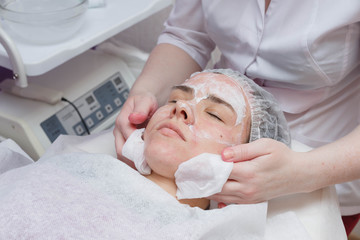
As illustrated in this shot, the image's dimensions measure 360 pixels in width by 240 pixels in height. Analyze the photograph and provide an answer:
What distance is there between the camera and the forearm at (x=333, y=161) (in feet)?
3.11

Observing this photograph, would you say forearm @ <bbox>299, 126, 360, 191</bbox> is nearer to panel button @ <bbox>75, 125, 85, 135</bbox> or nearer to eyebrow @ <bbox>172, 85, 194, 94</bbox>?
eyebrow @ <bbox>172, 85, 194, 94</bbox>

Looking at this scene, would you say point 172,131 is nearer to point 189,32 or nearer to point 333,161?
point 333,161

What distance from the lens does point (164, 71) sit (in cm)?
133

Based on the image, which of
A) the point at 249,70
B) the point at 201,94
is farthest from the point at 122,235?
the point at 249,70

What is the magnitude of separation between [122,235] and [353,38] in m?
0.73

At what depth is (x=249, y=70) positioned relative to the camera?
1166 millimetres

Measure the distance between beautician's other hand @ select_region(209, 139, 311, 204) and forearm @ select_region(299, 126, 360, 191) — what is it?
2cm

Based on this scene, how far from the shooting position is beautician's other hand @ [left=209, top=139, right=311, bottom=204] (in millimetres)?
898

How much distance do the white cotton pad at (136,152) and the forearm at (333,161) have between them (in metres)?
0.39

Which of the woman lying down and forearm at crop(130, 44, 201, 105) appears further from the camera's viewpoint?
forearm at crop(130, 44, 201, 105)

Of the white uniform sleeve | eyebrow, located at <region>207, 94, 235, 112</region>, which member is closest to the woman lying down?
eyebrow, located at <region>207, 94, 235, 112</region>

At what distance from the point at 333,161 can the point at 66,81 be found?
40.5 inches

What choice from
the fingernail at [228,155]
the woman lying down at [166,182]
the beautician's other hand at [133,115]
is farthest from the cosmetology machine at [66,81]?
the fingernail at [228,155]

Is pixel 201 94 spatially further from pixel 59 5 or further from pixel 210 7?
pixel 59 5
